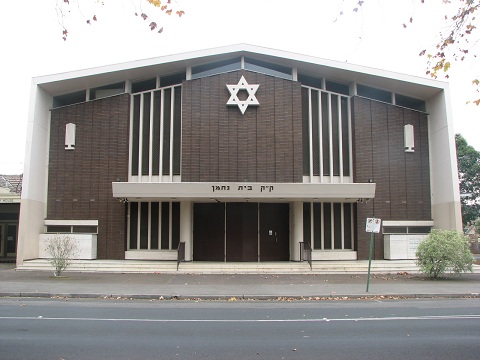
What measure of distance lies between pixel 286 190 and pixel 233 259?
498cm

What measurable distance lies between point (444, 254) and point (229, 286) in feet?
28.2

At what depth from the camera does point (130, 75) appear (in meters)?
22.6

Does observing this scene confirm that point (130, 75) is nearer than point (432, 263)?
No

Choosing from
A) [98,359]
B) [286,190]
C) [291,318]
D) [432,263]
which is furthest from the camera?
[286,190]

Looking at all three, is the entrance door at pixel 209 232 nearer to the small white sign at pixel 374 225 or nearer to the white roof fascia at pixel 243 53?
the white roof fascia at pixel 243 53

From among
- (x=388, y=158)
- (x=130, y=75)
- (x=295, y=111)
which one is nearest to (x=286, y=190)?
(x=295, y=111)

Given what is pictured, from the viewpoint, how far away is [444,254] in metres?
17.4

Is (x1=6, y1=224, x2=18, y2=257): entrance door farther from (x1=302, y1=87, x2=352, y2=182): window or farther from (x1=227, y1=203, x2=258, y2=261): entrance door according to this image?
(x1=302, y1=87, x2=352, y2=182): window

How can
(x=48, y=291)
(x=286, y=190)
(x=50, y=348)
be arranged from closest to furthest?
1. (x=50, y=348)
2. (x=48, y=291)
3. (x=286, y=190)

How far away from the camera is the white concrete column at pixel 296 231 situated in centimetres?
2197

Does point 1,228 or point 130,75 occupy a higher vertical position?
point 130,75

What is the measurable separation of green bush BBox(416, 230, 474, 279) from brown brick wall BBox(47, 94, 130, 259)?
13.8 m

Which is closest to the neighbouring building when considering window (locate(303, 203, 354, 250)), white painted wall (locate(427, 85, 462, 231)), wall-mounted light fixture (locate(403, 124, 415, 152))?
window (locate(303, 203, 354, 250))

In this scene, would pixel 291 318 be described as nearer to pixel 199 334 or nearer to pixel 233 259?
pixel 199 334
